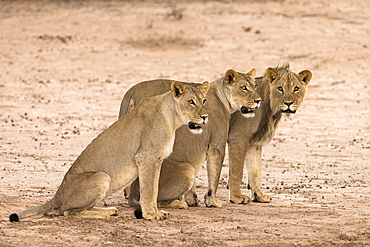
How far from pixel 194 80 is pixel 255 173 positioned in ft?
31.5

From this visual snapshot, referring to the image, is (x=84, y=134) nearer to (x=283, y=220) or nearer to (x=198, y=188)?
(x=198, y=188)

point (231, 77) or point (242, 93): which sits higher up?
point (231, 77)

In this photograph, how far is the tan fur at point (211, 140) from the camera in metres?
8.64

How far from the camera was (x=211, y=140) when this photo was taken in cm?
904

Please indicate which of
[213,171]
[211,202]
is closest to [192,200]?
[211,202]

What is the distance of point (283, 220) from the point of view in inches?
328

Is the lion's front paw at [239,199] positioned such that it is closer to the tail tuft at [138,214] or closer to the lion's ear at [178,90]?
the tail tuft at [138,214]

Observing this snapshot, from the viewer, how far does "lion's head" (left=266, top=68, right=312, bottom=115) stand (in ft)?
30.3

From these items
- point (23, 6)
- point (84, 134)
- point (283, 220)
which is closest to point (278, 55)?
point (84, 134)

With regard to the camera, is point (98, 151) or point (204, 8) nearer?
point (98, 151)

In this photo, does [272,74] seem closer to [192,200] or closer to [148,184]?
[192,200]

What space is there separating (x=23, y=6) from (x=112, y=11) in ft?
12.1

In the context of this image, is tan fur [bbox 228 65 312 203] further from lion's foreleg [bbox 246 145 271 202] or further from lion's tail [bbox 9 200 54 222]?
lion's tail [bbox 9 200 54 222]

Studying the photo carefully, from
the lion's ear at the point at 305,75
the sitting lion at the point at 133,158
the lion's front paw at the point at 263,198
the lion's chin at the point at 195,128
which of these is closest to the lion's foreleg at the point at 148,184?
the sitting lion at the point at 133,158
